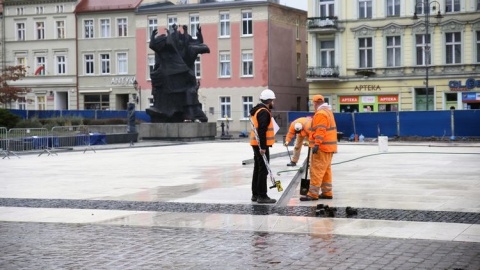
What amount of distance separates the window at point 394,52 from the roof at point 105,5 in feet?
74.9

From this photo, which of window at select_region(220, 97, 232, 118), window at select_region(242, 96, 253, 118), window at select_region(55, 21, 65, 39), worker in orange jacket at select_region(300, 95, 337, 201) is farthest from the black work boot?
window at select_region(55, 21, 65, 39)

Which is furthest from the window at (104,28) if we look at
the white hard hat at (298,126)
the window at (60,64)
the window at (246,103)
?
the white hard hat at (298,126)

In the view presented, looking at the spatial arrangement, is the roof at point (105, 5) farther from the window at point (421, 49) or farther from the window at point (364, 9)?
the window at point (421, 49)

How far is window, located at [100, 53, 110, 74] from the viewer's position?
71438mm

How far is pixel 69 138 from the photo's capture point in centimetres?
3988

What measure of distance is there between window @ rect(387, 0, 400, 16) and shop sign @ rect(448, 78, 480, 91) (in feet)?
21.2

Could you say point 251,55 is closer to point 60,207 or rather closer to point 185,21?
point 185,21

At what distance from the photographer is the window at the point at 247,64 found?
65.7 meters

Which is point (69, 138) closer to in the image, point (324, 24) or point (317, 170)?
point (324, 24)

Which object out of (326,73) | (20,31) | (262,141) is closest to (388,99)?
(326,73)

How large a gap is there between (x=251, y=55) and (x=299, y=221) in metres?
53.5

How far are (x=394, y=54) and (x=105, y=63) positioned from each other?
2567 cm

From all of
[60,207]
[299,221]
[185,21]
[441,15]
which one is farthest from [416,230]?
[185,21]

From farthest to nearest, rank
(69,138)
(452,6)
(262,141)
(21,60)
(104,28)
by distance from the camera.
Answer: (21,60) < (104,28) < (452,6) < (69,138) < (262,141)
